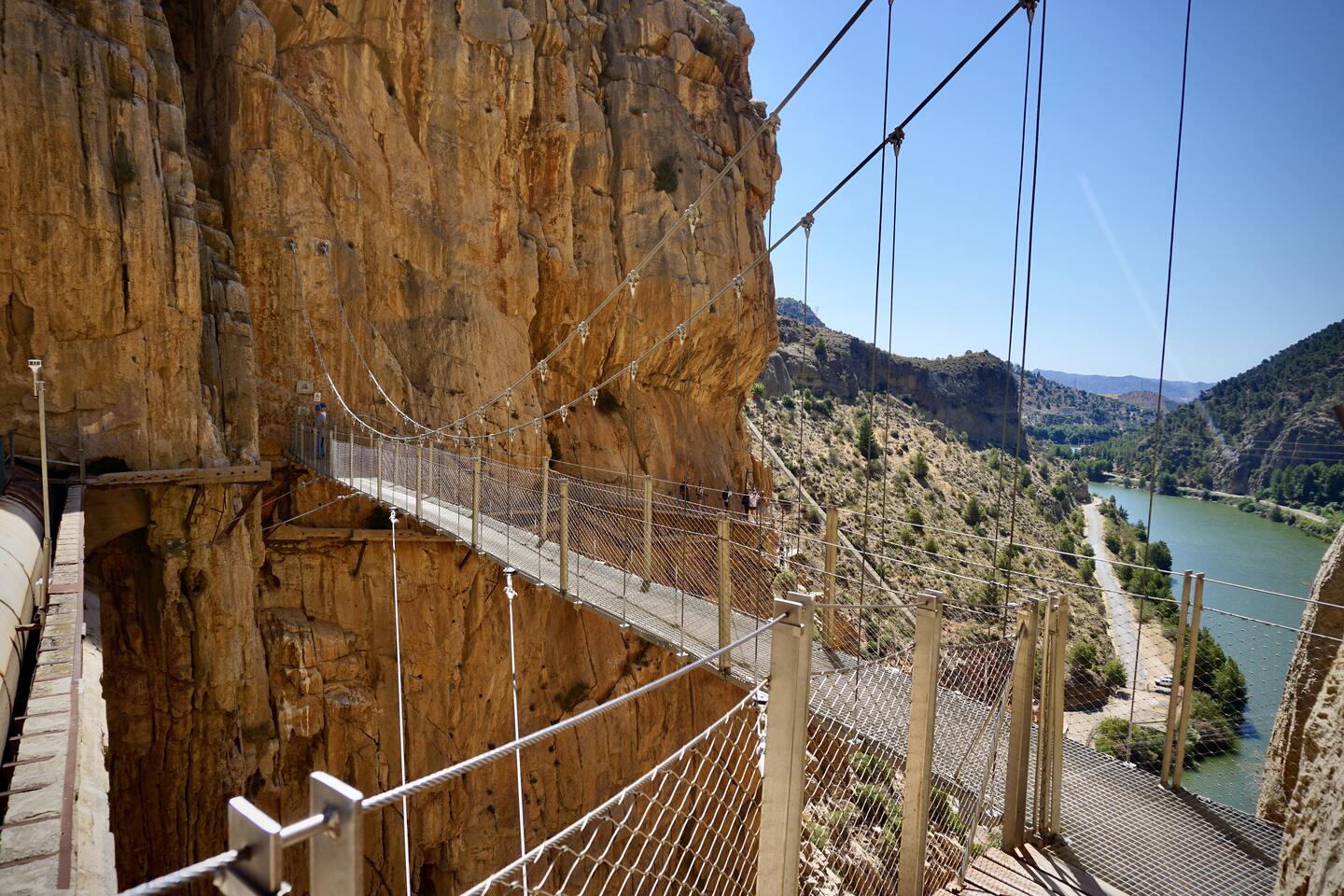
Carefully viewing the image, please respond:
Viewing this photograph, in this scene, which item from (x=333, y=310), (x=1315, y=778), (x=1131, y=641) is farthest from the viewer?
(x=1131, y=641)

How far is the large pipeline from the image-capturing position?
274 cm

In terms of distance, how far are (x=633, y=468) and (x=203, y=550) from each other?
852 centimetres

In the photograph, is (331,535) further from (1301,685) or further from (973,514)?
(973,514)

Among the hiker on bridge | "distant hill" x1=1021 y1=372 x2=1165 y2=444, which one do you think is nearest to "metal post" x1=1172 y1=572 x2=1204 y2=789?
the hiker on bridge

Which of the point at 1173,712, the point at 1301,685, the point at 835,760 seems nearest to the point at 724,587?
the point at 835,760

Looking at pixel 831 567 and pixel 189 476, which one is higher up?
pixel 189 476

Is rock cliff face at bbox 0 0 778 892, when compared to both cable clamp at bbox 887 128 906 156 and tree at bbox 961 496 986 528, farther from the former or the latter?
tree at bbox 961 496 986 528

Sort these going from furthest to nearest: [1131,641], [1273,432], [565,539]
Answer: [1131,641] < [1273,432] < [565,539]

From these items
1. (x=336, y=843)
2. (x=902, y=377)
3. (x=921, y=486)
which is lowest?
(x=921, y=486)

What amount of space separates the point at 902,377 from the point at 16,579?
5617 cm

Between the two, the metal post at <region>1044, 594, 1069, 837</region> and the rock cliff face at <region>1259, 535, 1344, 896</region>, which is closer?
the rock cliff face at <region>1259, 535, 1344, 896</region>

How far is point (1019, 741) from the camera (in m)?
2.78

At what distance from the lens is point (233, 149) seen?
9078 millimetres

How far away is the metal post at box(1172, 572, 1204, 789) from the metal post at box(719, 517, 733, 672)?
207cm
